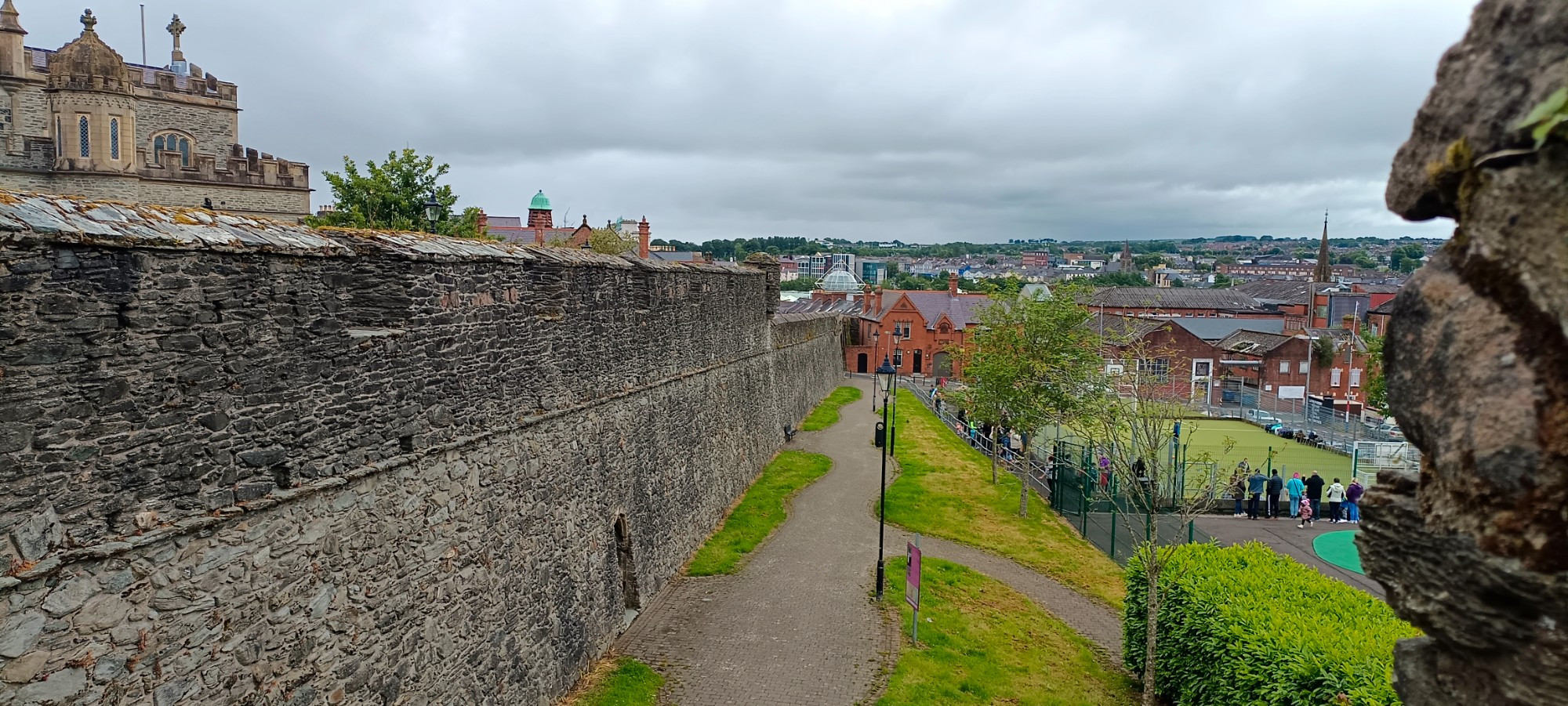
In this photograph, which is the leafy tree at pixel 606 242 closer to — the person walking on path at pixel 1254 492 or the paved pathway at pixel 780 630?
the paved pathway at pixel 780 630

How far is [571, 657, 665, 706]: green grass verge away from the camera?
1084 cm

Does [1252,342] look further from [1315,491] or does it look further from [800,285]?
[800,285]

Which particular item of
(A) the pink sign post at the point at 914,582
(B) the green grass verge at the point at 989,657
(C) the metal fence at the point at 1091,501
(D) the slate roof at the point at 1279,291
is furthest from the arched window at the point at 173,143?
(D) the slate roof at the point at 1279,291

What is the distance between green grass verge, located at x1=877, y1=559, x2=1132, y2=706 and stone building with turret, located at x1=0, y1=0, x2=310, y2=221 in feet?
77.0

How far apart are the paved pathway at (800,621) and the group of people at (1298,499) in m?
8.40

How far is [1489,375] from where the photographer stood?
2721 millimetres

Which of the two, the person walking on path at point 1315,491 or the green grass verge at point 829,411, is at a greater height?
the person walking on path at point 1315,491

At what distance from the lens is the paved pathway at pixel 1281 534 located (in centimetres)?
1827

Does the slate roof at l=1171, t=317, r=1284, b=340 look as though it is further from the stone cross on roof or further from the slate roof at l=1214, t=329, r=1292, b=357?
the stone cross on roof

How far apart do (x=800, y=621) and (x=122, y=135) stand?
87.0ft

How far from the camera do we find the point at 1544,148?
8.32 ft

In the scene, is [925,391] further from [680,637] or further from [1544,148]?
[1544,148]

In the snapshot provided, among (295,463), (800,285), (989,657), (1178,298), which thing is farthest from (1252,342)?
(800,285)

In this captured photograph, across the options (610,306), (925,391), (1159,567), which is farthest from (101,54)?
(925,391)
